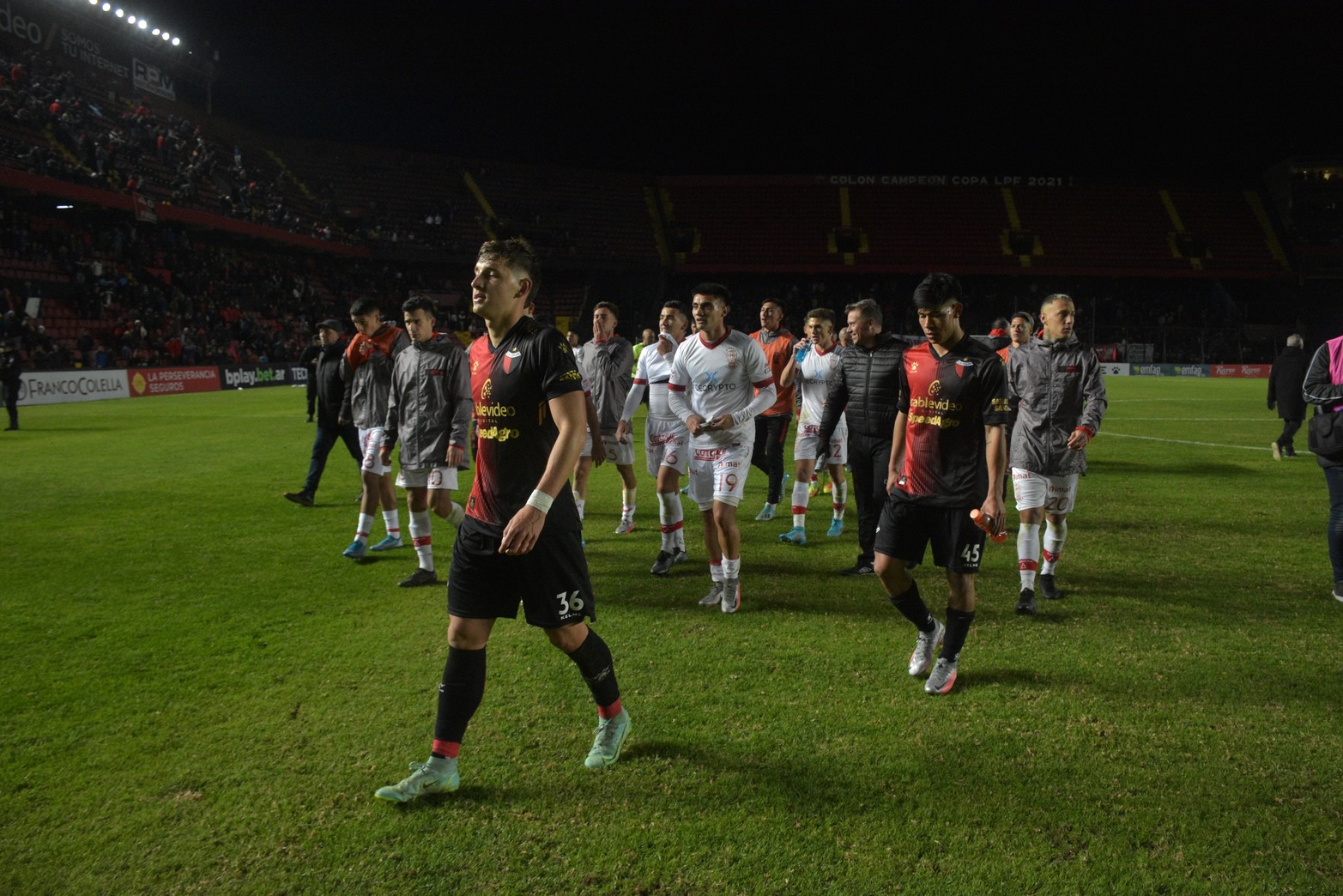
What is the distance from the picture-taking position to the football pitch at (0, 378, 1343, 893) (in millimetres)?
3168

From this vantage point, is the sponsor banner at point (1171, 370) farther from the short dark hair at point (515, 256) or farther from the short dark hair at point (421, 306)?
the short dark hair at point (515, 256)

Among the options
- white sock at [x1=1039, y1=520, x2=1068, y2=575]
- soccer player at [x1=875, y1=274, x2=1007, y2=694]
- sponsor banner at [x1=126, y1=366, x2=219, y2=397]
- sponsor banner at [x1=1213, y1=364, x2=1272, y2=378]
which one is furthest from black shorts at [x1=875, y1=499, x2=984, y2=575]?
sponsor banner at [x1=1213, y1=364, x2=1272, y2=378]

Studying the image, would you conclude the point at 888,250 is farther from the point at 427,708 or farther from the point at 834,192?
the point at 427,708

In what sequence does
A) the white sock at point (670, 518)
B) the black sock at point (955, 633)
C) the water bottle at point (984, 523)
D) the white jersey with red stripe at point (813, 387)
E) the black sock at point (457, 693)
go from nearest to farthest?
the black sock at point (457, 693), the water bottle at point (984, 523), the black sock at point (955, 633), the white sock at point (670, 518), the white jersey with red stripe at point (813, 387)

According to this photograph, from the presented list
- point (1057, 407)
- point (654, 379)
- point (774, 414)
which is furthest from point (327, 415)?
point (1057, 407)

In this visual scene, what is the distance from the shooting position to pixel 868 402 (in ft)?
23.0

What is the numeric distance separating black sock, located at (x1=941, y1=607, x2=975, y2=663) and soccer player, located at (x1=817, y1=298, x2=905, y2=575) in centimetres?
206

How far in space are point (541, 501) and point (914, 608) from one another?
2601 mm

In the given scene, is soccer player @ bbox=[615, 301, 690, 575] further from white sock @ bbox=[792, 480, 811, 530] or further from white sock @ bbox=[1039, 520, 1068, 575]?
white sock @ bbox=[1039, 520, 1068, 575]

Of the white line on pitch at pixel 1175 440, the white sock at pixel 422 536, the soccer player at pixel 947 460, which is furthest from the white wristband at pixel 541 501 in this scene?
the white line on pitch at pixel 1175 440

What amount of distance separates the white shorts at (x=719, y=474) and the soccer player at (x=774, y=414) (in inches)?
87.9

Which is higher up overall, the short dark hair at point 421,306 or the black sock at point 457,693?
the short dark hair at point 421,306

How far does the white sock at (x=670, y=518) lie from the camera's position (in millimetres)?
7426

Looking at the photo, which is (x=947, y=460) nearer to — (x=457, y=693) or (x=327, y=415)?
(x=457, y=693)
